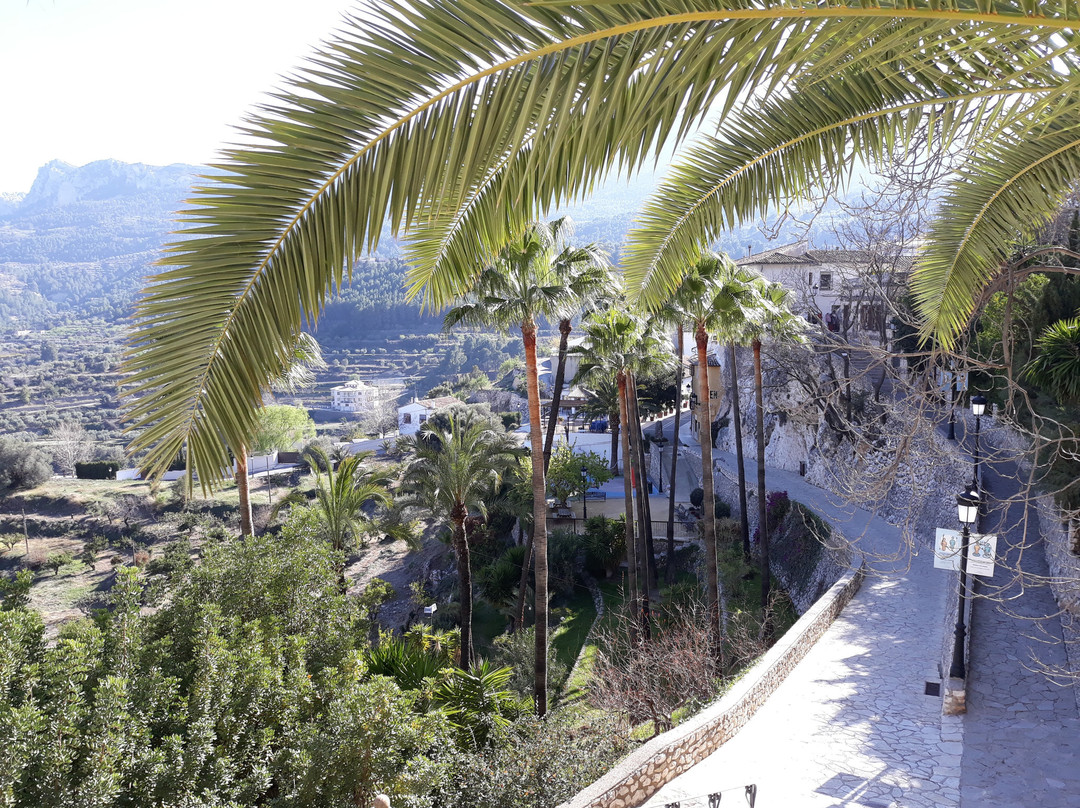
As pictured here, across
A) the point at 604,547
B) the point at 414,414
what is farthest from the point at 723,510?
the point at 414,414

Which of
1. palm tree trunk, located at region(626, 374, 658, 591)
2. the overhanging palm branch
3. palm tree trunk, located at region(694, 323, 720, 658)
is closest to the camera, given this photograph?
the overhanging palm branch

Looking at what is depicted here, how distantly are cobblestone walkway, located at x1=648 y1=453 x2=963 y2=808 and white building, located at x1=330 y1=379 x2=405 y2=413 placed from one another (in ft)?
219

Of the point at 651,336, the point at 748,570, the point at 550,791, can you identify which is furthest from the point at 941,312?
the point at 748,570

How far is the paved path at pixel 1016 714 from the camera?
27.3 feet

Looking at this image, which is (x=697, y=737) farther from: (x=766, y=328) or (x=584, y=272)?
(x=766, y=328)

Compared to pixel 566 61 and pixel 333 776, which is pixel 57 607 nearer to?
pixel 333 776

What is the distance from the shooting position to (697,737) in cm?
880

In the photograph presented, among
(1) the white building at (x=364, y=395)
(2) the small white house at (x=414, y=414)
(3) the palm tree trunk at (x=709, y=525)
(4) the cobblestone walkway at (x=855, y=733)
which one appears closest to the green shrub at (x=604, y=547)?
(3) the palm tree trunk at (x=709, y=525)

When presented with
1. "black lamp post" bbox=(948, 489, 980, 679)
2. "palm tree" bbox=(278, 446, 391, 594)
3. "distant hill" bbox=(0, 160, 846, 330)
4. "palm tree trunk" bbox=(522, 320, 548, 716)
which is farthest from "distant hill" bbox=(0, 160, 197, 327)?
"black lamp post" bbox=(948, 489, 980, 679)

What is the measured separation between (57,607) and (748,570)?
83.5 ft

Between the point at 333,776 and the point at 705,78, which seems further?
the point at 333,776

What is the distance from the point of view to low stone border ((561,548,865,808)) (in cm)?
734

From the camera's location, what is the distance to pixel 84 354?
9644 cm

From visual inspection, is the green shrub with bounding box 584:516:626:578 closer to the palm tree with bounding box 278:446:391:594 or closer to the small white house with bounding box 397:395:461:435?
the palm tree with bounding box 278:446:391:594
